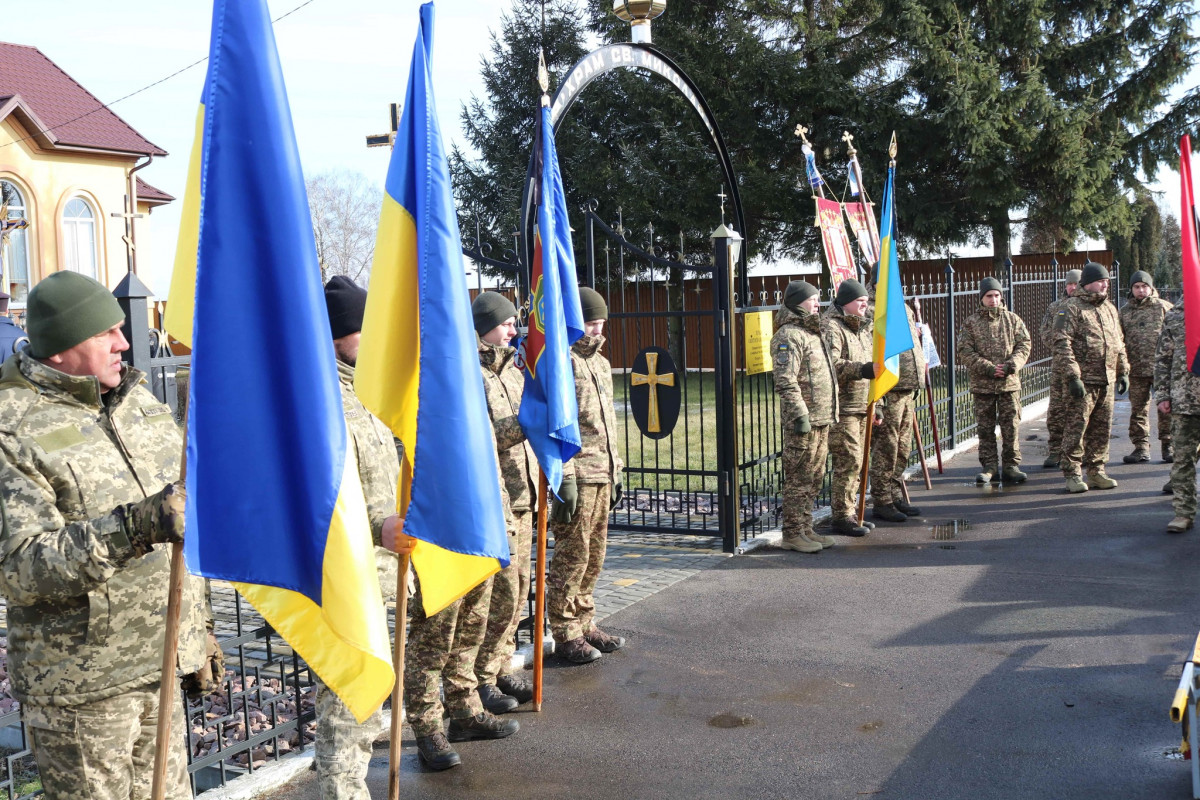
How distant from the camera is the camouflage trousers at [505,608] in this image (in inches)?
205

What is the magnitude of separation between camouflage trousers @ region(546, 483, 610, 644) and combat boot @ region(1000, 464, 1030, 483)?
660 centimetres

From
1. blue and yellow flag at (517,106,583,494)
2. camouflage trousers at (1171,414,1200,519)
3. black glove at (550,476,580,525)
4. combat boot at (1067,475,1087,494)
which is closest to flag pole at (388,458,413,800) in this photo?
blue and yellow flag at (517,106,583,494)

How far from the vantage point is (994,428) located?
11352 mm

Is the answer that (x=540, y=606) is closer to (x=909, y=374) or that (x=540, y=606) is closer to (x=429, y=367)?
(x=429, y=367)

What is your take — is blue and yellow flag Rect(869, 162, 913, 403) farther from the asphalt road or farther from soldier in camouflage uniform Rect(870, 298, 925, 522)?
the asphalt road

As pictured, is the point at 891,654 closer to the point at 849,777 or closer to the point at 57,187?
the point at 849,777

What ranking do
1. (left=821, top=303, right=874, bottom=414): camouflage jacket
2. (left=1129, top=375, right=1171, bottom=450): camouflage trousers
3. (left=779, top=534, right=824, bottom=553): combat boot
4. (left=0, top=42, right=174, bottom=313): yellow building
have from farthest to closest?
(left=0, top=42, right=174, bottom=313): yellow building < (left=1129, top=375, right=1171, bottom=450): camouflage trousers < (left=821, top=303, right=874, bottom=414): camouflage jacket < (left=779, top=534, right=824, bottom=553): combat boot

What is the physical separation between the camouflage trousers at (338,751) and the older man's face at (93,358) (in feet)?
4.33

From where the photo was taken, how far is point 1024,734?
15.9ft

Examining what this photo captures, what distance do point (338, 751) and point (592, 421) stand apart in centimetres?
285

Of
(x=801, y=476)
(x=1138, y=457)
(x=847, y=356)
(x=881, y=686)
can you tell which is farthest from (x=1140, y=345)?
(x=881, y=686)

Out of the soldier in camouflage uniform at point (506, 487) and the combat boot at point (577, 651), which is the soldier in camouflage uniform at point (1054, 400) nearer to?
the combat boot at point (577, 651)

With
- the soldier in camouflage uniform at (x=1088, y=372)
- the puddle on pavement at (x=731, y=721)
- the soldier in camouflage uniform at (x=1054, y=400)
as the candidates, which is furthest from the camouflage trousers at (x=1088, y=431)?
the puddle on pavement at (x=731, y=721)

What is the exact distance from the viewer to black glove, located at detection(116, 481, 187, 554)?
2736 millimetres
